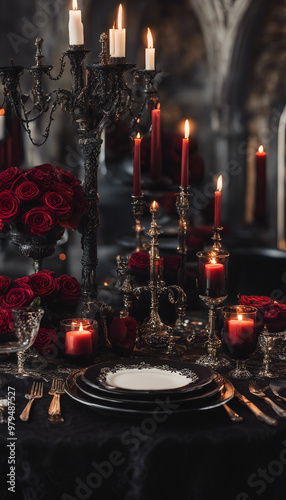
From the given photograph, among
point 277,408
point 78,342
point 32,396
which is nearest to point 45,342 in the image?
point 78,342

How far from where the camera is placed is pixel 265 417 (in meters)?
1.14

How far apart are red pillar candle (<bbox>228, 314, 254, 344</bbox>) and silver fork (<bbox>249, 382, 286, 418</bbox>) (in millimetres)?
90

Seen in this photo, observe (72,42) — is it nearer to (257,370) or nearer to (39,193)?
(39,193)

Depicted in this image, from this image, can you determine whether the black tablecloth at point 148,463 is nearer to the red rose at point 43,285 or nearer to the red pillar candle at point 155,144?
the red rose at point 43,285

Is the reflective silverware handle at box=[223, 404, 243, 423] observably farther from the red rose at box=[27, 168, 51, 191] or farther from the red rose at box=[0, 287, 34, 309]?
the red rose at box=[27, 168, 51, 191]

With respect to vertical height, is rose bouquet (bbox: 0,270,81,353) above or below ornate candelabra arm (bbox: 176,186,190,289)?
below

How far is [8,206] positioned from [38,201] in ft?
0.24

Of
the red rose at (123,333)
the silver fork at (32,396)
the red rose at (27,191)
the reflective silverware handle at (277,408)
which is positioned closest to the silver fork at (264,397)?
the reflective silverware handle at (277,408)

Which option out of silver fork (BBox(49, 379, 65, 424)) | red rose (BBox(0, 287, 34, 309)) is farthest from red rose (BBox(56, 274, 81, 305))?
silver fork (BBox(49, 379, 65, 424))

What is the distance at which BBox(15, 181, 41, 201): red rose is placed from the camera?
151cm

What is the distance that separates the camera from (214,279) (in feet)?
4.79

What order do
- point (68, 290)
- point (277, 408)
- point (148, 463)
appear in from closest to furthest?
point (148, 463)
point (277, 408)
point (68, 290)

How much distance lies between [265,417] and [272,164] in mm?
3697

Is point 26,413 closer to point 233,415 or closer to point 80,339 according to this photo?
point 80,339
